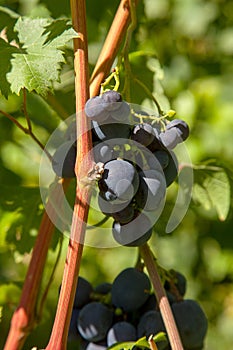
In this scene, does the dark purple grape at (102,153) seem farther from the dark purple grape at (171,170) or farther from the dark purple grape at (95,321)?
the dark purple grape at (95,321)

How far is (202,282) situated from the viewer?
3.03 meters

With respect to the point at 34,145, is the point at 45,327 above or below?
below

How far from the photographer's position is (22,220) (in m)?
1.69

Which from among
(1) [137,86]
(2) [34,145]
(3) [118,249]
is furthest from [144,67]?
(3) [118,249]

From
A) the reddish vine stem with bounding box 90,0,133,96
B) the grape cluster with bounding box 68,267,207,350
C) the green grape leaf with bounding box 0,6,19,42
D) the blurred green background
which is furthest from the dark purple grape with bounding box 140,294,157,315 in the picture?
the green grape leaf with bounding box 0,6,19,42

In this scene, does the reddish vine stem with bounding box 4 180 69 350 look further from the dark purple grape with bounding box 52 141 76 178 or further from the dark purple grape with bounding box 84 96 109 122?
the dark purple grape with bounding box 84 96 109 122

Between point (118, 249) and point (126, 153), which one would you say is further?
point (118, 249)

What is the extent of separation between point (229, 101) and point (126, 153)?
202 centimetres

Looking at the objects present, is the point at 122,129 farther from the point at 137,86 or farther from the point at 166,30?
the point at 166,30

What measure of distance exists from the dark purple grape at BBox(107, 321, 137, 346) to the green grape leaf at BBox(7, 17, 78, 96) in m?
0.50

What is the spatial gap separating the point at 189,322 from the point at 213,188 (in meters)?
0.40

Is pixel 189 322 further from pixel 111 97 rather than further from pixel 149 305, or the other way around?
pixel 111 97

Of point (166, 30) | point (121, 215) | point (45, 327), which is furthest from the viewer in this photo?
point (166, 30)

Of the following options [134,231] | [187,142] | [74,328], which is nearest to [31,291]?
[74,328]
